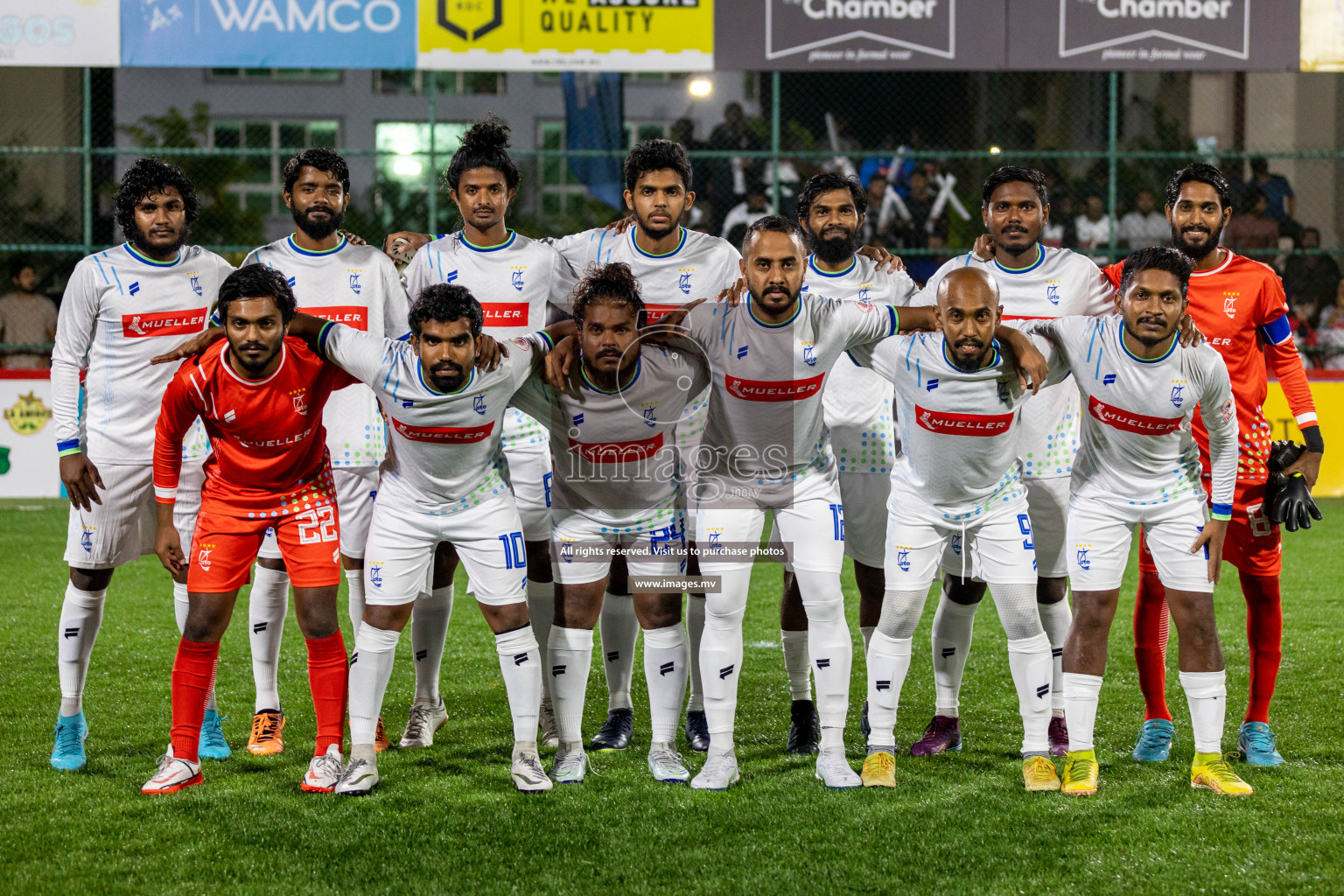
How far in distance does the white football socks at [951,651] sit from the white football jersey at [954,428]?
622mm

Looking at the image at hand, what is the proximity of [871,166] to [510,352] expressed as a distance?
9.69 meters

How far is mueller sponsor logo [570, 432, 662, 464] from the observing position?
4.48 metres

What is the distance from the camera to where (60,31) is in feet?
37.9

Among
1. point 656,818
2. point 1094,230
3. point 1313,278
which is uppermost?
point 1094,230

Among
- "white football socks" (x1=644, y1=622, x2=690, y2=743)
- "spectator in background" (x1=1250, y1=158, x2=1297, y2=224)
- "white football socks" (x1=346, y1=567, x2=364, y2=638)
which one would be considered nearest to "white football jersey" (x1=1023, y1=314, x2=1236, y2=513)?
"white football socks" (x1=644, y1=622, x2=690, y2=743)

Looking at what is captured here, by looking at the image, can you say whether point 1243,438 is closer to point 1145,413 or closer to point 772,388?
point 1145,413

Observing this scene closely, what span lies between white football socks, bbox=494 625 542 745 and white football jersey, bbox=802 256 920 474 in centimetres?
139

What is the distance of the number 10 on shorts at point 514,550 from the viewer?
4383 mm

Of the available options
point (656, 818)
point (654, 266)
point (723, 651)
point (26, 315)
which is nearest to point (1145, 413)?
point (723, 651)

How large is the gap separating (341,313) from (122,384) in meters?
0.83

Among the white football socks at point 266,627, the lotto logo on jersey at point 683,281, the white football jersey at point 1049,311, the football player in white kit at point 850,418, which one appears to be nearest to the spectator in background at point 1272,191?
the white football jersey at point 1049,311

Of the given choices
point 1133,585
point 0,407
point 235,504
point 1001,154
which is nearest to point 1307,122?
point 1001,154

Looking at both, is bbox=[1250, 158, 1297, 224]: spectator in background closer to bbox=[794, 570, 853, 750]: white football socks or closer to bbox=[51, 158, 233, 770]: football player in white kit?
bbox=[794, 570, 853, 750]: white football socks

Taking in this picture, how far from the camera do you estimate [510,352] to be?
4426mm
